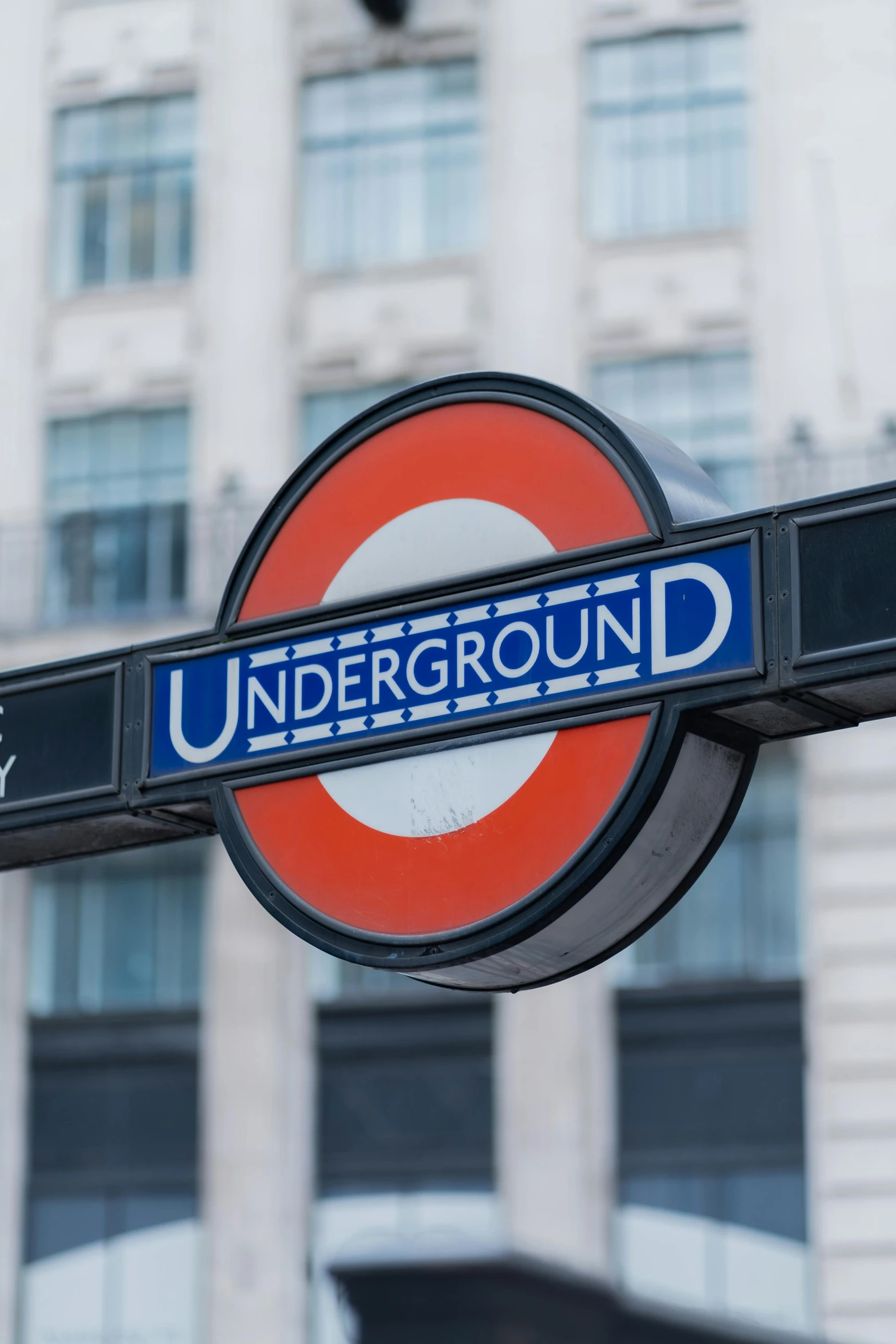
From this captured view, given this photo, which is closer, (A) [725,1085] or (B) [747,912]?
(A) [725,1085]

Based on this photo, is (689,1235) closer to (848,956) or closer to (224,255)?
(848,956)

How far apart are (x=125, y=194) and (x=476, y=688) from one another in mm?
20574

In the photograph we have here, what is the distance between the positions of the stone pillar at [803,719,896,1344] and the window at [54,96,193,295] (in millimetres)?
8625

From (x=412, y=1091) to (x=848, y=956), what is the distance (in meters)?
4.23

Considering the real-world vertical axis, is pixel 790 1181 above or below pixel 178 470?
below

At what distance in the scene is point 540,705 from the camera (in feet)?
9.32

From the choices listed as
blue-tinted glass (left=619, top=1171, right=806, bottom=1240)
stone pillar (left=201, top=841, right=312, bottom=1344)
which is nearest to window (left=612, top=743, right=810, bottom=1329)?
blue-tinted glass (left=619, top=1171, right=806, bottom=1240)

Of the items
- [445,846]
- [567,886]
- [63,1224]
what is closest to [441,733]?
[445,846]

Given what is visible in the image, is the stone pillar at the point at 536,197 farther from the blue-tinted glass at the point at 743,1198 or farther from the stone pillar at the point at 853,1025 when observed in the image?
the blue-tinted glass at the point at 743,1198

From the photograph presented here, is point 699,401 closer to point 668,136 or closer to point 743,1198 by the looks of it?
point 668,136

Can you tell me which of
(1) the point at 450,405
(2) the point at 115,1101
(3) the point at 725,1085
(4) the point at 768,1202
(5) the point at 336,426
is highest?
(5) the point at 336,426

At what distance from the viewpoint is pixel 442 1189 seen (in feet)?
64.5

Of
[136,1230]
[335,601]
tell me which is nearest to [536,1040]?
[136,1230]

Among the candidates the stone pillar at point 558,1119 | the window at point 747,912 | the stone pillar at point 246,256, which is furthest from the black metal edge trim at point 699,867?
the stone pillar at point 246,256
